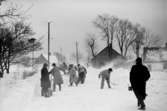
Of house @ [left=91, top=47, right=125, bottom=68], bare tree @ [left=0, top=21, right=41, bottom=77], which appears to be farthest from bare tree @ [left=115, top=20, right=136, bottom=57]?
bare tree @ [left=0, top=21, right=41, bottom=77]

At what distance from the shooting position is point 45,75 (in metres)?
13.2

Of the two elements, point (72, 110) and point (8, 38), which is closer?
point (72, 110)

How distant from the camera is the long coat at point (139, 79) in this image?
841 cm

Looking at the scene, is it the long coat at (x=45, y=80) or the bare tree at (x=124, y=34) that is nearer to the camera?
the long coat at (x=45, y=80)

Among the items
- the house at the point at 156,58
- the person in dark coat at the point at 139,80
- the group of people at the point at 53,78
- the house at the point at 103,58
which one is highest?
the person in dark coat at the point at 139,80

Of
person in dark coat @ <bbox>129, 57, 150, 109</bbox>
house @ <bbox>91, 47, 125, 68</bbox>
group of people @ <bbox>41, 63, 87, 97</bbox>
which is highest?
person in dark coat @ <bbox>129, 57, 150, 109</bbox>

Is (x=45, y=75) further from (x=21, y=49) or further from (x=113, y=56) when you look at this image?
(x=113, y=56)

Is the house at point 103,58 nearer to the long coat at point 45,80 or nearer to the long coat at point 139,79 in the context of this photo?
the long coat at point 45,80

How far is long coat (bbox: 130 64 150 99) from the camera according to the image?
841cm

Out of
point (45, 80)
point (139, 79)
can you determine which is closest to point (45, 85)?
point (45, 80)

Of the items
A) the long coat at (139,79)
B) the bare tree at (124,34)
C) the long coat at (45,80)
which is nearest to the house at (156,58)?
the bare tree at (124,34)

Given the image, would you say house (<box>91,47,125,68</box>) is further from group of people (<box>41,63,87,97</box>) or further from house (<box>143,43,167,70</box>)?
group of people (<box>41,63,87,97</box>)

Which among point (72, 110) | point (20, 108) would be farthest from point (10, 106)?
point (72, 110)

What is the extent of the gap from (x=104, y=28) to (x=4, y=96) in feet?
180
